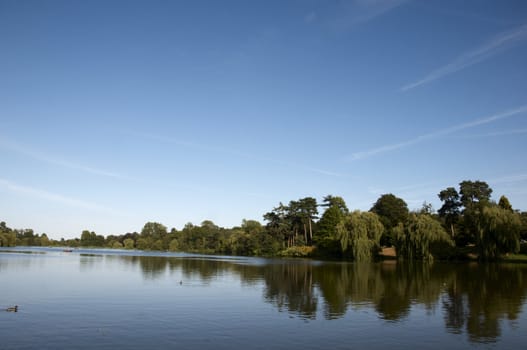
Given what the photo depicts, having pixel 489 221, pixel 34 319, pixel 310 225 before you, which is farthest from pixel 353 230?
pixel 34 319

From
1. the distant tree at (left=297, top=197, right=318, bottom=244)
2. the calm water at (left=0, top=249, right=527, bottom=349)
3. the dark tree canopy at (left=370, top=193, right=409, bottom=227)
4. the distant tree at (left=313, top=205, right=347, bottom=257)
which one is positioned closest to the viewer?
the calm water at (left=0, top=249, right=527, bottom=349)

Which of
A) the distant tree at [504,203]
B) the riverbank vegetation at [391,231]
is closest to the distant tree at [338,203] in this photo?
the riverbank vegetation at [391,231]

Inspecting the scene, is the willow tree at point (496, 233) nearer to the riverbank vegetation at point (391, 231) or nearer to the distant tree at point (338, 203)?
the riverbank vegetation at point (391, 231)

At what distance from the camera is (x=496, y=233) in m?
69.7

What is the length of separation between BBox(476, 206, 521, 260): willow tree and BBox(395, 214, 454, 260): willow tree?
7.96 meters

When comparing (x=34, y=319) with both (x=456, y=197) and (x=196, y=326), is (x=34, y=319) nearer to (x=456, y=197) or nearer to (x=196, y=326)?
(x=196, y=326)

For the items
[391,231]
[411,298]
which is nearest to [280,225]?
[391,231]

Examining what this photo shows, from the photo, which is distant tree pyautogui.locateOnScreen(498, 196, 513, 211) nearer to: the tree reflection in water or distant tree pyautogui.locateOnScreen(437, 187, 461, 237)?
distant tree pyautogui.locateOnScreen(437, 187, 461, 237)

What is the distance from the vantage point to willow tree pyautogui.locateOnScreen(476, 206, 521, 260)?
68.8m

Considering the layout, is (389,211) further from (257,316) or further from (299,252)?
(257,316)

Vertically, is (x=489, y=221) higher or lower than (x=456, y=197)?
lower

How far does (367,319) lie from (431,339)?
4.48m

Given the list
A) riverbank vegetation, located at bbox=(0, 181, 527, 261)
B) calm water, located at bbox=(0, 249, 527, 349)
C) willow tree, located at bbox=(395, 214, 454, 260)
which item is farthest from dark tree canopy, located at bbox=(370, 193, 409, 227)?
calm water, located at bbox=(0, 249, 527, 349)

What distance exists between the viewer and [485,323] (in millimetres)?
21672
